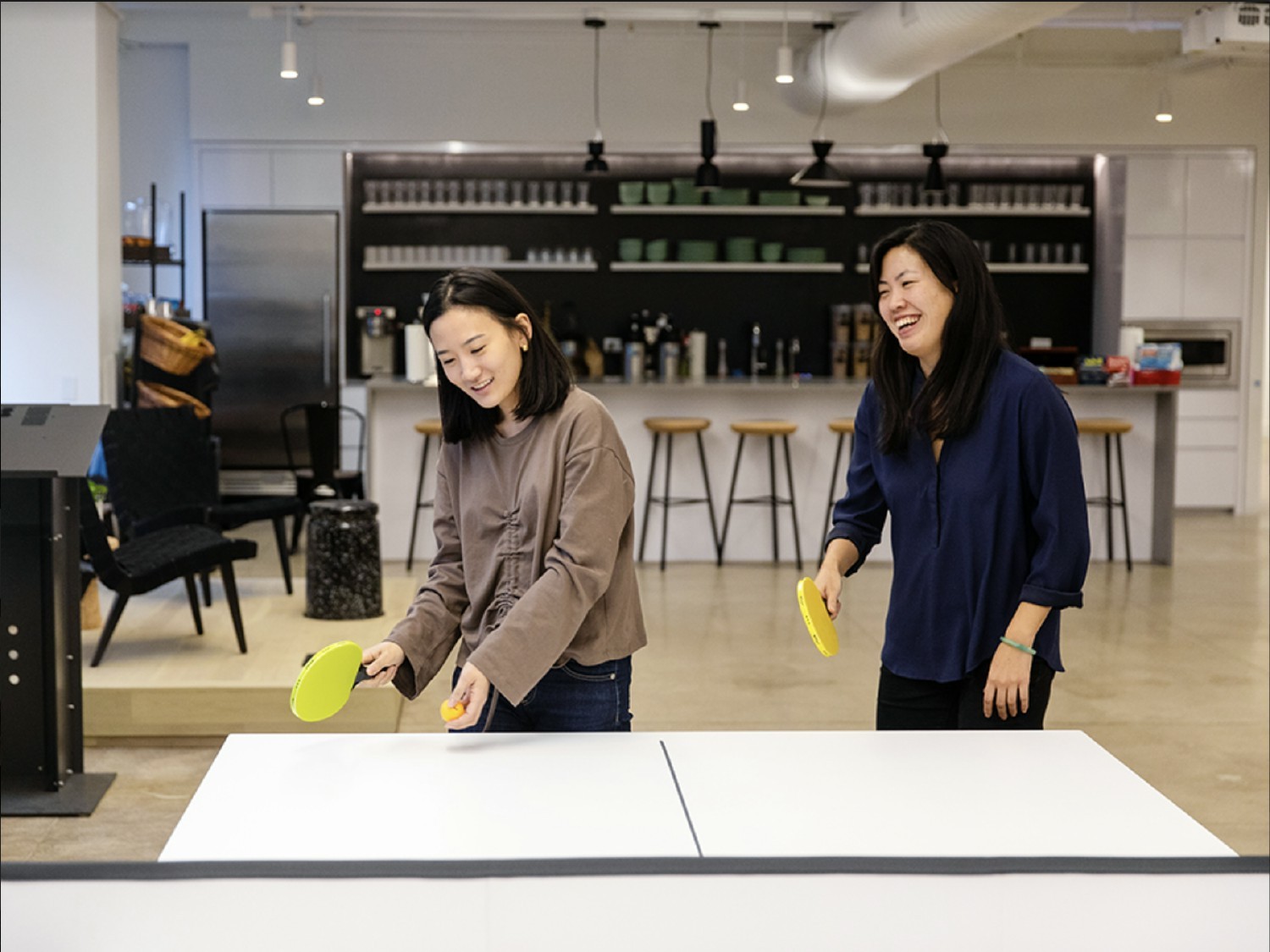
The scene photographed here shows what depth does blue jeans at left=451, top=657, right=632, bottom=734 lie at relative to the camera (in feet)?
7.20

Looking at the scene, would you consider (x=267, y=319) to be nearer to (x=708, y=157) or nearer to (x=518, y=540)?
(x=708, y=157)

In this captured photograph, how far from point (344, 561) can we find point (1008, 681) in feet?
12.4

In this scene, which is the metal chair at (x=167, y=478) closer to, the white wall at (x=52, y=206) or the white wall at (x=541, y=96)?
the white wall at (x=52, y=206)

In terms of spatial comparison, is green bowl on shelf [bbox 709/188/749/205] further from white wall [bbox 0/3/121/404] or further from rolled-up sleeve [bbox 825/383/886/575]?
rolled-up sleeve [bbox 825/383/886/575]

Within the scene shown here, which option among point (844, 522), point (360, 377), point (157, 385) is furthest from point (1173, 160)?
point (844, 522)

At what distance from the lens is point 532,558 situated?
212 centimetres

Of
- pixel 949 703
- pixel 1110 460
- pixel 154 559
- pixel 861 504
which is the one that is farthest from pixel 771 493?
pixel 949 703

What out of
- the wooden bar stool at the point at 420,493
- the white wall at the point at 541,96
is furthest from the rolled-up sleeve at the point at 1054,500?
the white wall at the point at 541,96

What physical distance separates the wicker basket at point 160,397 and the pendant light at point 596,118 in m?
2.96

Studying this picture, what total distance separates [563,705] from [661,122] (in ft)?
26.6

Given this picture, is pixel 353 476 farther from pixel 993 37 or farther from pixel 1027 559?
pixel 1027 559

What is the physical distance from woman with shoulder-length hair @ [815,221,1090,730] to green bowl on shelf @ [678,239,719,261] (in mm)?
7933

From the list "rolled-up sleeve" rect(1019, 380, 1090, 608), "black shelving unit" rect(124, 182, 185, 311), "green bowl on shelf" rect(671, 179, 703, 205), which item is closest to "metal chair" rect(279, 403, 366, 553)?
"black shelving unit" rect(124, 182, 185, 311)

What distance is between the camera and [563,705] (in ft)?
7.21
